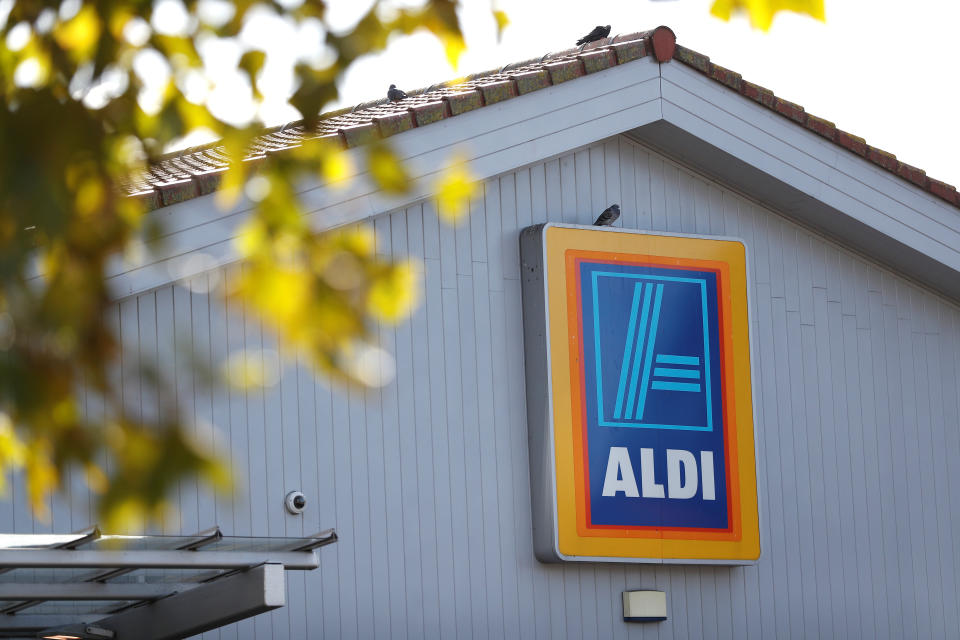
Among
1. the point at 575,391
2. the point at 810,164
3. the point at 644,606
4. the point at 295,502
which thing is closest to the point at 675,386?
the point at 575,391

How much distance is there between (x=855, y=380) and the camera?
38.5 ft

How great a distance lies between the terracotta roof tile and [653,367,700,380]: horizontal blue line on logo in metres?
2.02

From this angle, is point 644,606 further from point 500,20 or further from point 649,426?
point 500,20

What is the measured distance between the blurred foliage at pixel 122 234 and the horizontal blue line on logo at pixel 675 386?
21.7 ft

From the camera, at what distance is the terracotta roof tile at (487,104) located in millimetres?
9266

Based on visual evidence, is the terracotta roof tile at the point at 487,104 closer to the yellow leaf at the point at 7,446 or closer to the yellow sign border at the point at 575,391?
the yellow sign border at the point at 575,391

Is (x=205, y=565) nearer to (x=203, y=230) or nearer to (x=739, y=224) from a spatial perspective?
(x=203, y=230)

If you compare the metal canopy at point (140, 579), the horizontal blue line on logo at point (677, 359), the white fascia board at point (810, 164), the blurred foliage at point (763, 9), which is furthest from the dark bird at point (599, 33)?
the blurred foliage at point (763, 9)

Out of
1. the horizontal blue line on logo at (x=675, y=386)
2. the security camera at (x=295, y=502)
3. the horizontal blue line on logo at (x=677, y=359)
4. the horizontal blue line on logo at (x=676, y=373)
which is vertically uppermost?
the horizontal blue line on logo at (x=677, y=359)

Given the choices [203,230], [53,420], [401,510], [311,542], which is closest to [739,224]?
[401,510]

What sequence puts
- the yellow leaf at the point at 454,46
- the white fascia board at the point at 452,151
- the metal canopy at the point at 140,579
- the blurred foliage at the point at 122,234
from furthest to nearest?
the white fascia board at the point at 452,151, the metal canopy at the point at 140,579, the yellow leaf at the point at 454,46, the blurred foliage at the point at 122,234

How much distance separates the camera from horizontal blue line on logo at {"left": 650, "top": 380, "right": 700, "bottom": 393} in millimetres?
10555

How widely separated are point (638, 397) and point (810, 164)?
92.4 inches

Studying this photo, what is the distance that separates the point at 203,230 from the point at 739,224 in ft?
14.0
